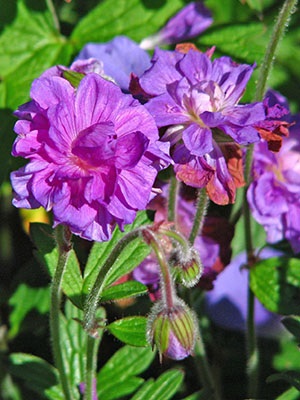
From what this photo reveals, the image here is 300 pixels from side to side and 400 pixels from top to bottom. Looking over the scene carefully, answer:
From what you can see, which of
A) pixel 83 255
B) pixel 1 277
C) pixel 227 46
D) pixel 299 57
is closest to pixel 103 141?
pixel 83 255

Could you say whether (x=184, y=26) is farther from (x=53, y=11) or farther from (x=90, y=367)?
(x=90, y=367)

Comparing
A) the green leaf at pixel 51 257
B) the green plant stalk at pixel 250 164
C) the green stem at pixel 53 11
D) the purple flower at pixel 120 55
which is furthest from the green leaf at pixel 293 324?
the green stem at pixel 53 11

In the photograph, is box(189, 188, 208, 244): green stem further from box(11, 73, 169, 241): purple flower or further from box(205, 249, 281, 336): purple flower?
box(205, 249, 281, 336): purple flower

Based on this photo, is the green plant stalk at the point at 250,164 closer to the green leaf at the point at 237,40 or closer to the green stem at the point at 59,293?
the green leaf at the point at 237,40

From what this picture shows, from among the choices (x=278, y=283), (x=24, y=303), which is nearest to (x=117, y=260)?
(x=278, y=283)

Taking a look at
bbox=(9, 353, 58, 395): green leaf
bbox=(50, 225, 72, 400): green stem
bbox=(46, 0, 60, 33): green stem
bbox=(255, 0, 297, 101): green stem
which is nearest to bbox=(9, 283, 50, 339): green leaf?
bbox=(9, 353, 58, 395): green leaf
